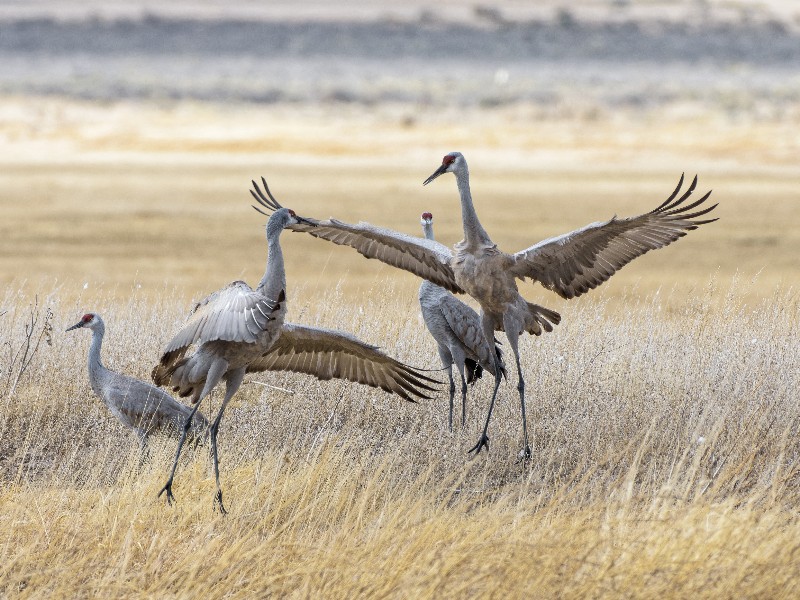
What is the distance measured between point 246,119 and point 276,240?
156 ft

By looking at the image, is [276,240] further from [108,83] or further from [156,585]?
[108,83]

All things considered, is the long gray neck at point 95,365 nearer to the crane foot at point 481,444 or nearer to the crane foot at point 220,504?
the crane foot at point 220,504

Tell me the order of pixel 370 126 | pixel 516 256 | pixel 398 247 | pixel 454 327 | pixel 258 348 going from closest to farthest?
1. pixel 258 348
2. pixel 516 256
3. pixel 398 247
4. pixel 454 327
5. pixel 370 126

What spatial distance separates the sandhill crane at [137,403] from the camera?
7520 millimetres

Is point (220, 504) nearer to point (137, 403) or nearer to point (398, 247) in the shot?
point (137, 403)

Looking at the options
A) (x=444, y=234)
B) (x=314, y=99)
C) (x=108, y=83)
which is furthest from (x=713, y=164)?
(x=108, y=83)

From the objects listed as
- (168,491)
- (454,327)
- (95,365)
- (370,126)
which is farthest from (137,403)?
(370,126)

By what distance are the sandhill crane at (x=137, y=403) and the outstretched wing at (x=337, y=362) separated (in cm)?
54

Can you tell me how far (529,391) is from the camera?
8.78 metres

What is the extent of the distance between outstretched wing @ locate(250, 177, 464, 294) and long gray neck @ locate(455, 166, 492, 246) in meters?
0.23

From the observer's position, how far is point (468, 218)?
7.76 meters

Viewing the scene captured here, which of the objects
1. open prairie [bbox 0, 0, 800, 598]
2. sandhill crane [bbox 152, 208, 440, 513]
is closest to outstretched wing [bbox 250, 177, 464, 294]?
sandhill crane [bbox 152, 208, 440, 513]

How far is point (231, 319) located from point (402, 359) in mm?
3271

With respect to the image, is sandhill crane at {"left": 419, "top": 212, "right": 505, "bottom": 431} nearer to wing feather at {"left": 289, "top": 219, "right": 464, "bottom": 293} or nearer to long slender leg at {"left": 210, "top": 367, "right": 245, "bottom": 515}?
wing feather at {"left": 289, "top": 219, "right": 464, "bottom": 293}
